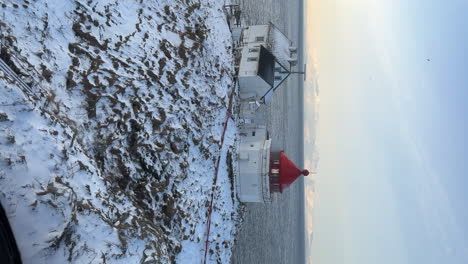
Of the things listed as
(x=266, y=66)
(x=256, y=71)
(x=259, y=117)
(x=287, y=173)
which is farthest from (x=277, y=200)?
(x=256, y=71)

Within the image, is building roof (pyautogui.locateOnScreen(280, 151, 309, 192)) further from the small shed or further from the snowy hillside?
the small shed

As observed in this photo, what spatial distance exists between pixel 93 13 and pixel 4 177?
→ 8.83 metres

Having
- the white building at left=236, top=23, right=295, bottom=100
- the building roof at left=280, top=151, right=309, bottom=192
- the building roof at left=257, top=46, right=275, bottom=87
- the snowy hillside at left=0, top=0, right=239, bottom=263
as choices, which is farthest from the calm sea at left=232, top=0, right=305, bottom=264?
the snowy hillside at left=0, top=0, right=239, bottom=263

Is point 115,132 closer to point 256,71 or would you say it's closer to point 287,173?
point 287,173

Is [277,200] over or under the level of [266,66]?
under

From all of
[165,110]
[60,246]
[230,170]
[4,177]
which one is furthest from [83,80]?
[230,170]

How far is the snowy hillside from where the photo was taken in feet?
35.2

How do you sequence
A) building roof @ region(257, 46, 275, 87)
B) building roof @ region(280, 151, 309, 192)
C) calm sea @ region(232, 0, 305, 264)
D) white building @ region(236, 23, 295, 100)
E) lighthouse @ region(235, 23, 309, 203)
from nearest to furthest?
building roof @ region(280, 151, 309, 192) → lighthouse @ region(235, 23, 309, 203) → building roof @ region(257, 46, 275, 87) → white building @ region(236, 23, 295, 100) → calm sea @ region(232, 0, 305, 264)

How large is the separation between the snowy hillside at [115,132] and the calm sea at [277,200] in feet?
21.0

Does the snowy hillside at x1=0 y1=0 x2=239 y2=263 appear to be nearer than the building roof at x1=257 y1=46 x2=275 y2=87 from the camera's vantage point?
Yes

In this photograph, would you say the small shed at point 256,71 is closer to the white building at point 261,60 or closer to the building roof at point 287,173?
the white building at point 261,60

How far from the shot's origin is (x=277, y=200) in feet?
159

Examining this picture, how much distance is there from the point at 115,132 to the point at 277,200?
3639 centimetres

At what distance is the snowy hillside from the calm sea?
21.0 feet
